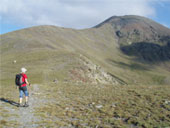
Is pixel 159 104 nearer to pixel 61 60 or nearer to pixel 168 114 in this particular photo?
pixel 168 114

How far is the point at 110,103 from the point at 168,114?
5.21m

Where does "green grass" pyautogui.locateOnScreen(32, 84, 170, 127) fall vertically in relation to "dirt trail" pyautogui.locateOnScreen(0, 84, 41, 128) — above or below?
below

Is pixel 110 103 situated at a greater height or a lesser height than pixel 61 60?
lesser

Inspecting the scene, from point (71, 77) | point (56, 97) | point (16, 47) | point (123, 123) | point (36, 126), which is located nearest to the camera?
point (36, 126)

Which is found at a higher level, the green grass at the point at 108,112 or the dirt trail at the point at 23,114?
the dirt trail at the point at 23,114

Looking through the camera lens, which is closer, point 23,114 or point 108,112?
point 23,114

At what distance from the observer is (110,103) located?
55.9ft

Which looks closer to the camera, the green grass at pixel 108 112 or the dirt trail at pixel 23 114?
the dirt trail at pixel 23 114

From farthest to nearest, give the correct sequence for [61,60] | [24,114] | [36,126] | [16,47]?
1. [16,47]
2. [61,60]
3. [24,114]
4. [36,126]

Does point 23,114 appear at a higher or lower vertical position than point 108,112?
higher

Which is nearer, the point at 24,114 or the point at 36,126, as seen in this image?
the point at 36,126

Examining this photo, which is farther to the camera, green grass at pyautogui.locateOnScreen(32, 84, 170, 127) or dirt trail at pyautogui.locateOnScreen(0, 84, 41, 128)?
green grass at pyautogui.locateOnScreen(32, 84, 170, 127)

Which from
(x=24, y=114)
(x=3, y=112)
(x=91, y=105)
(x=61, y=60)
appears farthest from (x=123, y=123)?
(x=61, y=60)

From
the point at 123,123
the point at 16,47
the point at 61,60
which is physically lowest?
the point at 123,123
